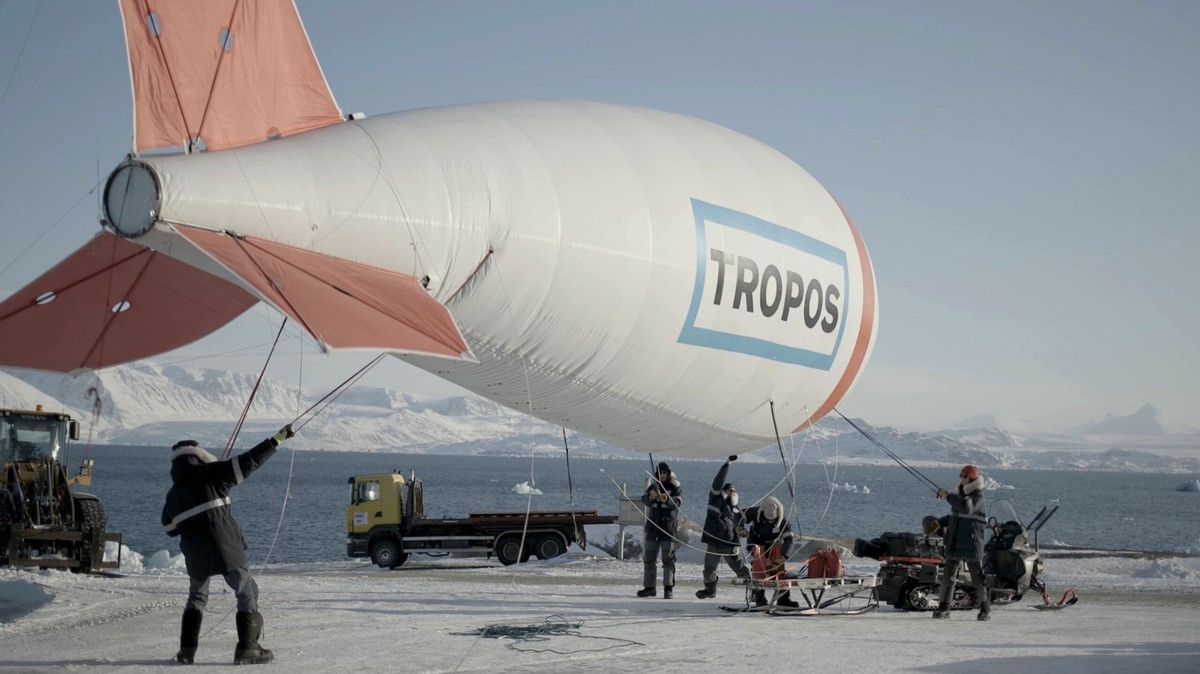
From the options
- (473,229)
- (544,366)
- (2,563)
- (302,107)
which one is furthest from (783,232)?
(2,563)

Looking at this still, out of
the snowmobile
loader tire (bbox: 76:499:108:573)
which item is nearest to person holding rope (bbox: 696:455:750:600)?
the snowmobile

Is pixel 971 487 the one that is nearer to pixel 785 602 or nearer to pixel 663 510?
pixel 785 602

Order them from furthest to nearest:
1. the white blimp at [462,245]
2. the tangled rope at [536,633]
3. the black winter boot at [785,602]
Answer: the black winter boot at [785,602] < the tangled rope at [536,633] < the white blimp at [462,245]

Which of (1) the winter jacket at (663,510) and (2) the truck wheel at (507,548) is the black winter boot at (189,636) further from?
(2) the truck wheel at (507,548)

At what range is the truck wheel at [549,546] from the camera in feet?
88.7

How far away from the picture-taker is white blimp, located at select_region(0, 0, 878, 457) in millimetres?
8023

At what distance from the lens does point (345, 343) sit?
7.16m

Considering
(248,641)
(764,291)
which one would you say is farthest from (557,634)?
(764,291)

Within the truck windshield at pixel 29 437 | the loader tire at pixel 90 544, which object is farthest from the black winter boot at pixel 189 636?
the truck windshield at pixel 29 437

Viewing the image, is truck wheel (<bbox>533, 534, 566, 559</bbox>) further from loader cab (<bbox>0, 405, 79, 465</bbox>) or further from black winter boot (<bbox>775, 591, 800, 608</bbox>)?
A: black winter boot (<bbox>775, 591, 800, 608</bbox>)

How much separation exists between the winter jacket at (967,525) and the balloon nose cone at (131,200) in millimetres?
9900

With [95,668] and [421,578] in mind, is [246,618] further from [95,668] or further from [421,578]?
[421,578]

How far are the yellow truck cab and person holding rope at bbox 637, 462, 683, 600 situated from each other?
11405mm

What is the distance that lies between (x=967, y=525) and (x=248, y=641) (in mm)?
8674
